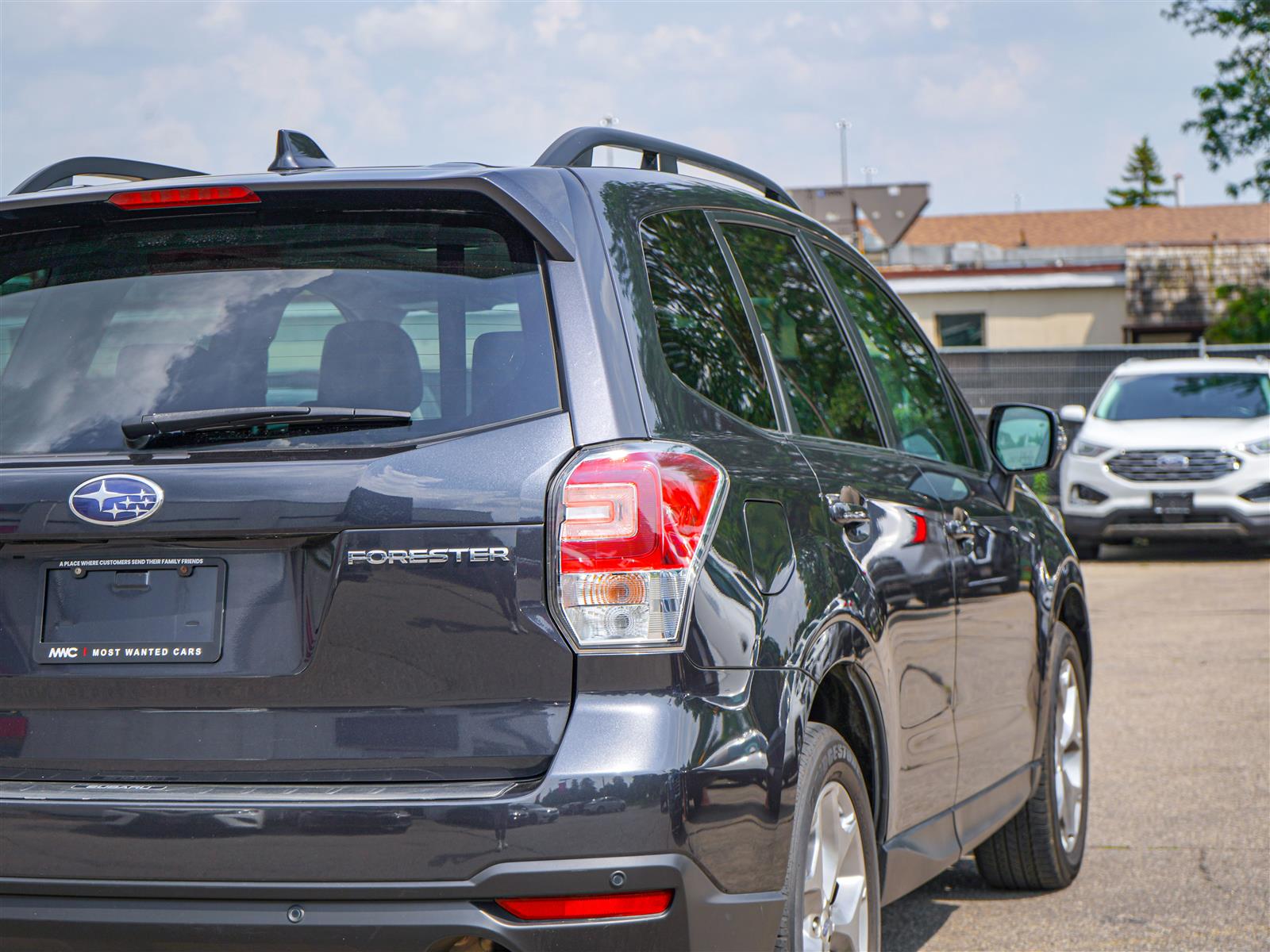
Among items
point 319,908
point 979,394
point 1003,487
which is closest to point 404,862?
point 319,908

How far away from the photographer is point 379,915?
2.61 meters

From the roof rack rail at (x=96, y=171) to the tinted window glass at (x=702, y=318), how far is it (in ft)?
3.67

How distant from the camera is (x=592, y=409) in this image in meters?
2.77

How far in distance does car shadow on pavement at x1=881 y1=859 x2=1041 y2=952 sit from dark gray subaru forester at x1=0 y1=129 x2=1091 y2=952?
149cm

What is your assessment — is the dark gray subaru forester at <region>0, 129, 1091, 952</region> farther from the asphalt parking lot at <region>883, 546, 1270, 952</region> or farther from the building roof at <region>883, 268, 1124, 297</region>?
the building roof at <region>883, 268, 1124, 297</region>

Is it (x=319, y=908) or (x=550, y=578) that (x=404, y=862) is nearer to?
(x=319, y=908)

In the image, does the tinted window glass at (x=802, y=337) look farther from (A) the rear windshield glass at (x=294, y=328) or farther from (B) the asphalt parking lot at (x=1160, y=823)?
(B) the asphalt parking lot at (x=1160, y=823)

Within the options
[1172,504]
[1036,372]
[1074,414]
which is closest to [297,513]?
[1172,504]

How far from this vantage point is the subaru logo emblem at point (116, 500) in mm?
2797

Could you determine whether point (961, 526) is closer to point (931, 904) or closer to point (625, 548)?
point (931, 904)

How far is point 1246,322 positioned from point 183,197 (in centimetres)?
3109

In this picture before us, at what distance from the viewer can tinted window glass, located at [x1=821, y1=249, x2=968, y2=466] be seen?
14.2ft

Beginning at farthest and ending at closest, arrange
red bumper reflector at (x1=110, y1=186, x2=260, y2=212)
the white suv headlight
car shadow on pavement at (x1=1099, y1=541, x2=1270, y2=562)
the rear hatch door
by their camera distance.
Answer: car shadow on pavement at (x1=1099, y1=541, x2=1270, y2=562), the white suv headlight, red bumper reflector at (x1=110, y1=186, x2=260, y2=212), the rear hatch door

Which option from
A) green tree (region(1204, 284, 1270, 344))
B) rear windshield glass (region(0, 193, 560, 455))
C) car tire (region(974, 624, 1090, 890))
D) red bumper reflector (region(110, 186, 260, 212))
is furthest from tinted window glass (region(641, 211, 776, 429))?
green tree (region(1204, 284, 1270, 344))
